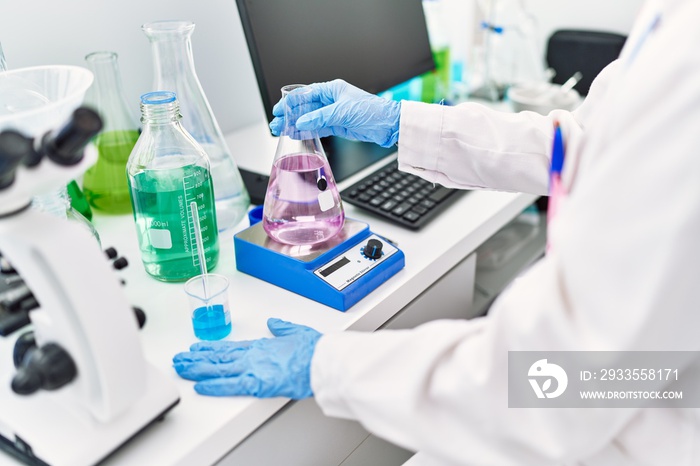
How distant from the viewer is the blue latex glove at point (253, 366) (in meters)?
0.82

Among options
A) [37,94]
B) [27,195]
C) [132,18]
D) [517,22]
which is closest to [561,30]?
[517,22]

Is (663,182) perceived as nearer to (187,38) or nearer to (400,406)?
(400,406)

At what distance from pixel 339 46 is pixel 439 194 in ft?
1.44

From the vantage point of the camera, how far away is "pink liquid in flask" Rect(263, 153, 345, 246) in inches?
41.0

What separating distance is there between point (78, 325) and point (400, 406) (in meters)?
0.38

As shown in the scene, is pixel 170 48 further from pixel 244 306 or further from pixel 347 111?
pixel 244 306

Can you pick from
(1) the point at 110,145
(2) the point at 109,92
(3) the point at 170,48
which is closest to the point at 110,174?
(1) the point at 110,145

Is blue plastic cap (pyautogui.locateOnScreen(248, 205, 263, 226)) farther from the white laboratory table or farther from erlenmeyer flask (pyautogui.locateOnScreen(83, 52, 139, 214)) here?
erlenmeyer flask (pyautogui.locateOnScreen(83, 52, 139, 214))

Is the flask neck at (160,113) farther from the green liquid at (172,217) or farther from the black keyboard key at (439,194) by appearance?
the black keyboard key at (439,194)

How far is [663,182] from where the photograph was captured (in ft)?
2.05

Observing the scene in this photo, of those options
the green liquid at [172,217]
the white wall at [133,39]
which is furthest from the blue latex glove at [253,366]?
the white wall at [133,39]

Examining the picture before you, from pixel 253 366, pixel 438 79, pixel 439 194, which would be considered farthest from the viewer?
pixel 438 79

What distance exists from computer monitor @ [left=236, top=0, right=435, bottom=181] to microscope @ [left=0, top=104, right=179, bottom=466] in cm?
70

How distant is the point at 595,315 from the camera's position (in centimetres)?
67
